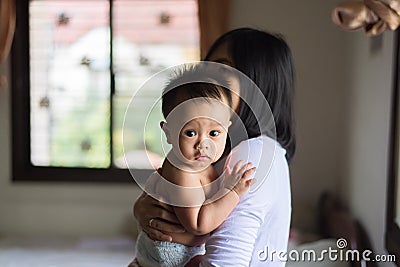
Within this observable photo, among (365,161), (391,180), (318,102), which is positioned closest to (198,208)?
(391,180)

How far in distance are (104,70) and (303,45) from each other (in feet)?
3.66

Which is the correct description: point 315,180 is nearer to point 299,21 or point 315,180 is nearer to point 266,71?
point 299,21

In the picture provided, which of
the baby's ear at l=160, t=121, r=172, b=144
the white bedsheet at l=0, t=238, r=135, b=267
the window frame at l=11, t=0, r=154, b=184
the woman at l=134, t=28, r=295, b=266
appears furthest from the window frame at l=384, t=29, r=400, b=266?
the window frame at l=11, t=0, r=154, b=184

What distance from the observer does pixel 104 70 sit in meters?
3.27

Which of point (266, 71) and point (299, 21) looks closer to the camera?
point (266, 71)

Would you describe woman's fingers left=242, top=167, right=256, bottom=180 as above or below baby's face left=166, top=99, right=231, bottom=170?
below

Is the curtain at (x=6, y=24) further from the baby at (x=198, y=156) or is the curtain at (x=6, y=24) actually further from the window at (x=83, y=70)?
the baby at (x=198, y=156)

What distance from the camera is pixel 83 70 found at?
10.8 ft

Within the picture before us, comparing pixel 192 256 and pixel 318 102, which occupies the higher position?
pixel 318 102

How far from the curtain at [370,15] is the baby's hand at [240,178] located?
40 cm

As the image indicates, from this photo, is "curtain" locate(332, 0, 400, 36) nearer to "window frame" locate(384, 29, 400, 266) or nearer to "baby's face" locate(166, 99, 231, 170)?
"baby's face" locate(166, 99, 231, 170)

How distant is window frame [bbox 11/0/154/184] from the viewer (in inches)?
129

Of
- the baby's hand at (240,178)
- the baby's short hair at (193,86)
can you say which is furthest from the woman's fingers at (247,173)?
the baby's short hair at (193,86)

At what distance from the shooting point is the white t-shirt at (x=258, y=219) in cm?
91
